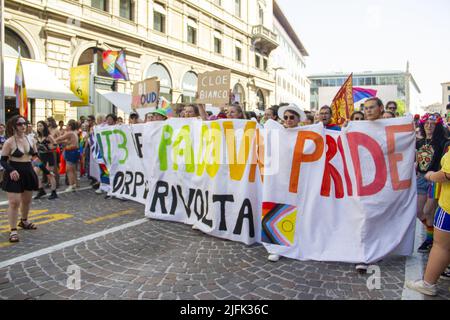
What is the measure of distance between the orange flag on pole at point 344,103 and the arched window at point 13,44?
14.3m

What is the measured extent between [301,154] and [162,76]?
21.1m

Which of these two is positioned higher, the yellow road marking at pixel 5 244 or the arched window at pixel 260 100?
the arched window at pixel 260 100

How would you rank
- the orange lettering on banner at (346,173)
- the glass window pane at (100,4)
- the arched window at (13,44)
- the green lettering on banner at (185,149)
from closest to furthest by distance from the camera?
the orange lettering on banner at (346,173) < the green lettering on banner at (185,149) < the arched window at (13,44) < the glass window pane at (100,4)

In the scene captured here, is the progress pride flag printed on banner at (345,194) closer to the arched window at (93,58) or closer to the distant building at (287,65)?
the arched window at (93,58)

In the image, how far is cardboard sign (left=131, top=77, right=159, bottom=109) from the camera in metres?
9.29

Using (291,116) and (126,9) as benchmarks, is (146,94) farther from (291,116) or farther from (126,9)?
(126,9)

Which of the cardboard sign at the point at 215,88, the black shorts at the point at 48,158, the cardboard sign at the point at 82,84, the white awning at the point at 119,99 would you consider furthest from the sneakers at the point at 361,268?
the cardboard sign at the point at 82,84

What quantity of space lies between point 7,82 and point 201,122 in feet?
37.4

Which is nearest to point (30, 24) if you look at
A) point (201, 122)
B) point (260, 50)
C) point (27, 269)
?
point (201, 122)

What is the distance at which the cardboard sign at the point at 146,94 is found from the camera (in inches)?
366

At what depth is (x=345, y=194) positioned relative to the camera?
393 centimetres

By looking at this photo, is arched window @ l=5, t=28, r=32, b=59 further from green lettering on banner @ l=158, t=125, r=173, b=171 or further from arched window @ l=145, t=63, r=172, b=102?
green lettering on banner @ l=158, t=125, r=173, b=171

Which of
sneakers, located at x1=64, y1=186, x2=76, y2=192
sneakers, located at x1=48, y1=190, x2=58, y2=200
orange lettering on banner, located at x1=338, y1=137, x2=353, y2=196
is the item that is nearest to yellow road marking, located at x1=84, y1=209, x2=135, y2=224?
sneakers, located at x1=48, y1=190, x2=58, y2=200
